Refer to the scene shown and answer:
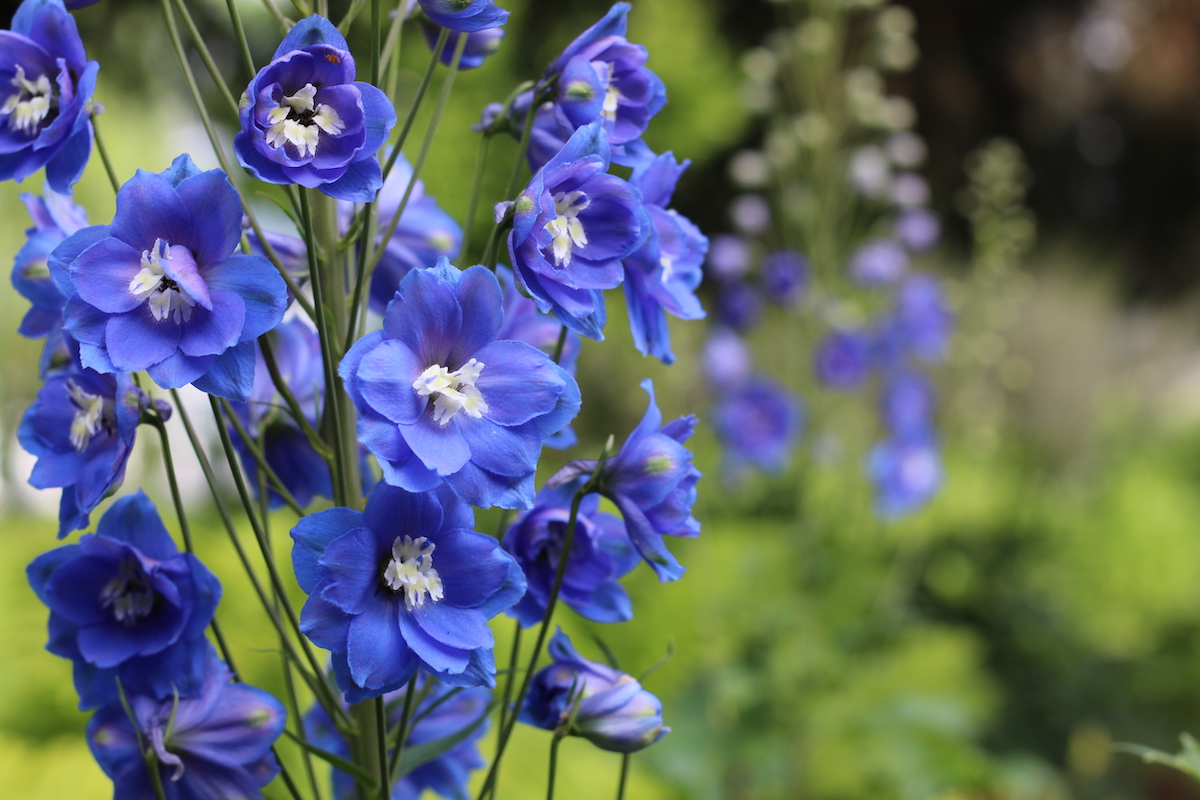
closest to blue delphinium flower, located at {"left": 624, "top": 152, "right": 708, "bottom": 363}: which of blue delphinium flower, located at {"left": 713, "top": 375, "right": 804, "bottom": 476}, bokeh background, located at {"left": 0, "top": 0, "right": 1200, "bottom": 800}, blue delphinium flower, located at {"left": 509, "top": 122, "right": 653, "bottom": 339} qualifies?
blue delphinium flower, located at {"left": 509, "top": 122, "right": 653, "bottom": 339}

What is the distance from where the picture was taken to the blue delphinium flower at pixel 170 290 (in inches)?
21.6

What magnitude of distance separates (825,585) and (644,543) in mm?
2338

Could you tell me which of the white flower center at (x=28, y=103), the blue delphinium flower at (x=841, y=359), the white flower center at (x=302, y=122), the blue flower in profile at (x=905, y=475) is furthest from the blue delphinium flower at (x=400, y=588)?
the blue flower in profile at (x=905, y=475)

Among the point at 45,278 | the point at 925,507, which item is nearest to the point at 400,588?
the point at 45,278

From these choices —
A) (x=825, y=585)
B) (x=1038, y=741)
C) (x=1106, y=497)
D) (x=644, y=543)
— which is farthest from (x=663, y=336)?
(x=1106, y=497)

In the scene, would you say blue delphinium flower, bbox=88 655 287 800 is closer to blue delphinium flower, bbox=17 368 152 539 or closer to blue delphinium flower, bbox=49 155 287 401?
blue delphinium flower, bbox=17 368 152 539

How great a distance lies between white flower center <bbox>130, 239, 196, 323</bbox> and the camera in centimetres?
55

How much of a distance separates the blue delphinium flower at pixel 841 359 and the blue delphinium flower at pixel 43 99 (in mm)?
2217

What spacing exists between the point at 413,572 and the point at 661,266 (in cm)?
28

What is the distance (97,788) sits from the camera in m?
1.91

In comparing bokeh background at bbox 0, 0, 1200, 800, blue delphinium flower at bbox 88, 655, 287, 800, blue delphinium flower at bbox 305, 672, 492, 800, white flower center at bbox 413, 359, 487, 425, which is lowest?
bokeh background at bbox 0, 0, 1200, 800

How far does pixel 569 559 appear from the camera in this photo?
726mm

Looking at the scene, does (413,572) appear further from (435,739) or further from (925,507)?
(925,507)

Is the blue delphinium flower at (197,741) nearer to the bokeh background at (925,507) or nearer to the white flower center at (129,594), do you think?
the white flower center at (129,594)
